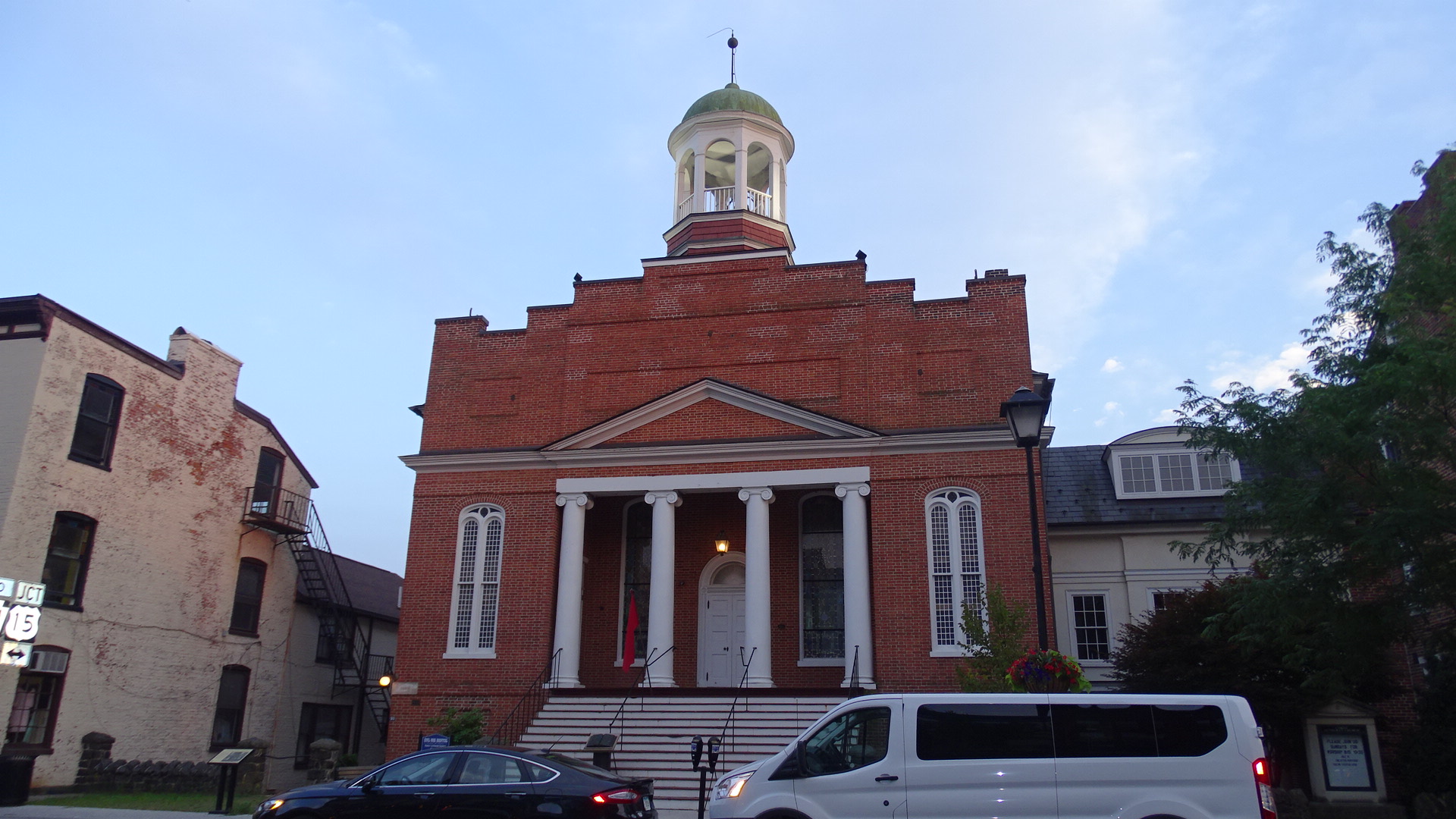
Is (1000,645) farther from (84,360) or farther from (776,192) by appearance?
(84,360)

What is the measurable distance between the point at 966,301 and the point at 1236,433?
9.09 metres

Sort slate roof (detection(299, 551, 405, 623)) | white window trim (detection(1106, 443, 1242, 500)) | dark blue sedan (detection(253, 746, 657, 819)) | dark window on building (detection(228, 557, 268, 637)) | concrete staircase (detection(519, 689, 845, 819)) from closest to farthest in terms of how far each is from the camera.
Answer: dark blue sedan (detection(253, 746, 657, 819)) → concrete staircase (detection(519, 689, 845, 819)) → white window trim (detection(1106, 443, 1242, 500)) → dark window on building (detection(228, 557, 268, 637)) → slate roof (detection(299, 551, 405, 623))

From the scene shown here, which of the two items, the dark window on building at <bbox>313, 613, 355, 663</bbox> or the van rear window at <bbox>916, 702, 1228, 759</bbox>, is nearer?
the van rear window at <bbox>916, 702, 1228, 759</bbox>

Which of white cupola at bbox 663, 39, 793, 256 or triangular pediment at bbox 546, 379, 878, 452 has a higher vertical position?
white cupola at bbox 663, 39, 793, 256

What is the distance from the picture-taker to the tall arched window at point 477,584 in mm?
22609

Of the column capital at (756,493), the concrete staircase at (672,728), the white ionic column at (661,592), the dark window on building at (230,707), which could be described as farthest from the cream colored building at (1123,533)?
the dark window on building at (230,707)

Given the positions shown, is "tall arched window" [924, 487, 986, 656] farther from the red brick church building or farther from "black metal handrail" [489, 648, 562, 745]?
"black metal handrail" [489, 648, 562, 745]

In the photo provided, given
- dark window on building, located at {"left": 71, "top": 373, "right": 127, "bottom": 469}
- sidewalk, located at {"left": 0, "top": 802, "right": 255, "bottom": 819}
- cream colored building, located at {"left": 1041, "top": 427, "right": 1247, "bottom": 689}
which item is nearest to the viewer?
sidewalk, located at {"left": 0, "top": 802, "right": 255, "bottom": 819}


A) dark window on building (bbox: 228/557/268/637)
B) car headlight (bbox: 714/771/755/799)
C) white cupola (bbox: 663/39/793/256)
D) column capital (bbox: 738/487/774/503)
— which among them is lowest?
car headlight (bbox: 714/771/755/799)

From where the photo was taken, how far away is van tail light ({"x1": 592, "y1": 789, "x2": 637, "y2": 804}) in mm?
10633

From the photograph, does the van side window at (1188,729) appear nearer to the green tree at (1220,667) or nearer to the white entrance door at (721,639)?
the green tree at (1220,667)

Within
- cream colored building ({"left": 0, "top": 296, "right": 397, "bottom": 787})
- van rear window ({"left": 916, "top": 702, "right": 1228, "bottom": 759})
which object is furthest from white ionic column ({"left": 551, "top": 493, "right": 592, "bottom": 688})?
van rear window ({"left": 916, "top": 702, "right": 1228, "bottom": 759})

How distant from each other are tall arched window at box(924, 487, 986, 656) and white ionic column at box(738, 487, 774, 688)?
131 inches

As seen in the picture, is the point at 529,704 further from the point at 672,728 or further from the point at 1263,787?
the point at 1263,787
